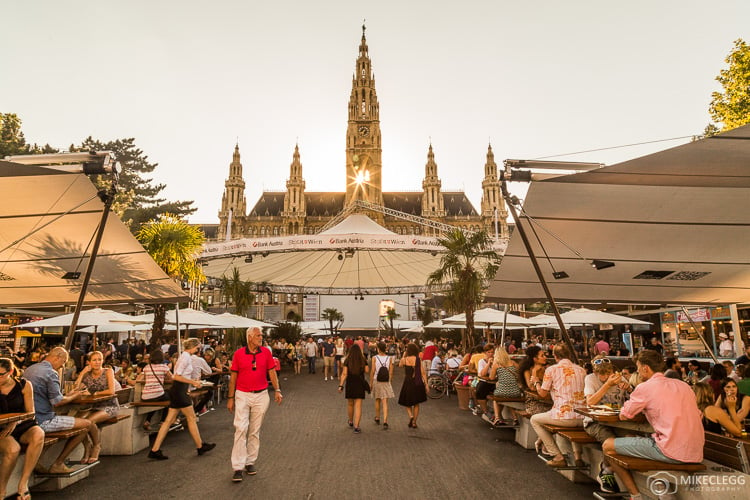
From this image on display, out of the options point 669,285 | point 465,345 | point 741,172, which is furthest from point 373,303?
point 741,172

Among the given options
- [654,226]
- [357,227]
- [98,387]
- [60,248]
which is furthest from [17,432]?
[357,227]

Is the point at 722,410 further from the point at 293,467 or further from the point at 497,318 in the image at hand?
the point at 497,318

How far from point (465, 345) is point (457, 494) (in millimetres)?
12406

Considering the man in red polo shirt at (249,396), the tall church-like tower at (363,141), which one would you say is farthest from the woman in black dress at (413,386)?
the tall church-like tower at (363,141)

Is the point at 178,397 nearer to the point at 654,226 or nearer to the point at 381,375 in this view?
the point at 381,375

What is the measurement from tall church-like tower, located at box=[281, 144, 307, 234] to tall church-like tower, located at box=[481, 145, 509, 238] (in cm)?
2881

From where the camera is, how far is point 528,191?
15.3ft

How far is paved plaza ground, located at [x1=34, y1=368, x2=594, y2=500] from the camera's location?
13.8 ft

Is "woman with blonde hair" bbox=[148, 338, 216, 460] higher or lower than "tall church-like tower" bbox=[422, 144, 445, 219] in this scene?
lower

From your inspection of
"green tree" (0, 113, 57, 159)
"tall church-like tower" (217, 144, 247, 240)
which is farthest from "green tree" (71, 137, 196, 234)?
"tall church-like tower" (217, 144, 247, 240)

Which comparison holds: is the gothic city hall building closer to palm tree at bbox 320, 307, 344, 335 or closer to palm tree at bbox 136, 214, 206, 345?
palm tree at bbox 320, 307, 344, 335

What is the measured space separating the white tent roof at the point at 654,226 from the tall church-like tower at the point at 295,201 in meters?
64.6

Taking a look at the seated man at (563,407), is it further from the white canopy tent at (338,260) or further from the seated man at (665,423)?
the white canopy tent at (338,260)

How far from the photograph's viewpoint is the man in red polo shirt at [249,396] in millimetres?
4746
